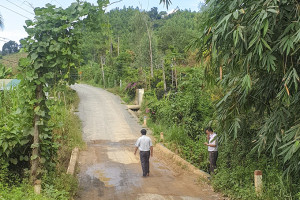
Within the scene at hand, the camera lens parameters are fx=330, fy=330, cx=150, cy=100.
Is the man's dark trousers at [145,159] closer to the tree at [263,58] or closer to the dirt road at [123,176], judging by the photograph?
the dirt road at [123,176]

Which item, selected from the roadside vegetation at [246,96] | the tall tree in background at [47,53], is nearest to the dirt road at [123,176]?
the roadside vegetation at [246,96]

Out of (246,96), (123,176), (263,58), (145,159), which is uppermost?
(263,58)

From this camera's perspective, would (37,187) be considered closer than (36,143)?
Yes

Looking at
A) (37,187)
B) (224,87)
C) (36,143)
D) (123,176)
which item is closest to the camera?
(37,187)

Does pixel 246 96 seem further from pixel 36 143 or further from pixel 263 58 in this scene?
pixel 36 143

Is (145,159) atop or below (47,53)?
below

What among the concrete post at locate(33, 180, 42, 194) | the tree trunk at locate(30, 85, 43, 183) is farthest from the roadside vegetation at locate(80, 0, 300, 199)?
the concrete post at locate(33, 180, 42, 194)

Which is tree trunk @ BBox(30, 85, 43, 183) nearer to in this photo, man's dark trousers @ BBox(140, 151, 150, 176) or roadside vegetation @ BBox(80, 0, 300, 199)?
roadside vegetation @ BBox(80, 0, 300, 199)

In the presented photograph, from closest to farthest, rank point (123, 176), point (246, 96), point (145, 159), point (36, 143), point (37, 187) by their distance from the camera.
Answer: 1. point (246, 96)
2. point (37, 187)
3. point (36, 143)
4. point (145, 159)
5. point (123, 176)

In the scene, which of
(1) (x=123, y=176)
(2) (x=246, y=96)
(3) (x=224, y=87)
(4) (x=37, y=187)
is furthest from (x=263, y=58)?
(1) (x=123, y=176)

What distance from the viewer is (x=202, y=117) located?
14391mm

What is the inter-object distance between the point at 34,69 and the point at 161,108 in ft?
42.2

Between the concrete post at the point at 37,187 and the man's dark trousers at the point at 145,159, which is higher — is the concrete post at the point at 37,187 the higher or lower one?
the higher one

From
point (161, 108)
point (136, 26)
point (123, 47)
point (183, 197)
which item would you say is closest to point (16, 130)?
point (183, 197)
